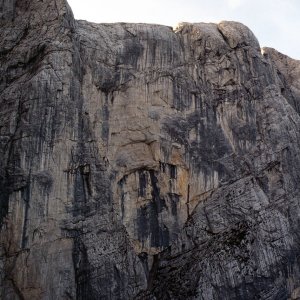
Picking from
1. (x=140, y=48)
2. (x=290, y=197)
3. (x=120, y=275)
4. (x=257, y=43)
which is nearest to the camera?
(x=120, y=275)

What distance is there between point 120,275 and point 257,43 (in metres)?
24.7

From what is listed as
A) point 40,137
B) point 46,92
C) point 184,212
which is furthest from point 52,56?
point 184,212

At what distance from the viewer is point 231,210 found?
39.5 metres

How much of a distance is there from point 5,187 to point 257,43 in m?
25.6

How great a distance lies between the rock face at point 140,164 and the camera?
1362 inches

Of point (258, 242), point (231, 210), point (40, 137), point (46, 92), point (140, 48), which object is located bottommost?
point (258, 242)

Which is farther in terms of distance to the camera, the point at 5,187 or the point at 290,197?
the point at 290,197

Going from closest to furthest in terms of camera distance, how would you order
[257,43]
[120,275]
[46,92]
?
[120,275] → [46,92] → [257,43]

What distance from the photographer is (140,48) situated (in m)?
44.4

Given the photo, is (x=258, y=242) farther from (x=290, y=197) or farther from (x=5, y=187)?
(x=5, y=187)

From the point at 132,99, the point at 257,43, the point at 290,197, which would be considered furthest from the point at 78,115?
the point at 257,43

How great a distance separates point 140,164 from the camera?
1578 inches

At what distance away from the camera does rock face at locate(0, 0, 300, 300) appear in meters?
34.6

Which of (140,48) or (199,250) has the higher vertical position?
(140,48)
